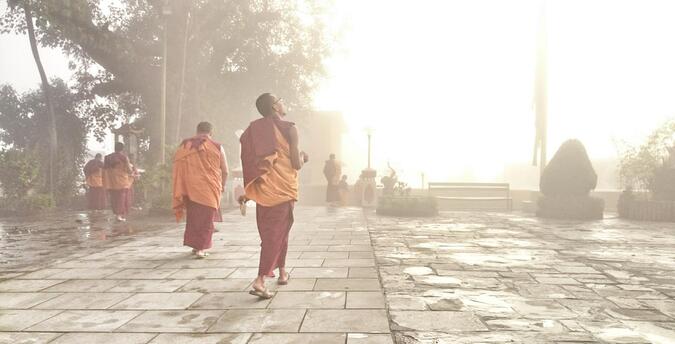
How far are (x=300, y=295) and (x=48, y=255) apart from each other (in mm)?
4319

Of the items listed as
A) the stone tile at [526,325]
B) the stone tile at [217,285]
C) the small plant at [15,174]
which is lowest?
the stone tile at [526,325]

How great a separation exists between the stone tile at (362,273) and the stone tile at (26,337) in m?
2.81

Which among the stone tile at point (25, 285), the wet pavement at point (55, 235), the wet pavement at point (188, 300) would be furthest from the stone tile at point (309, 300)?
the wet pavement at point (55, 235)

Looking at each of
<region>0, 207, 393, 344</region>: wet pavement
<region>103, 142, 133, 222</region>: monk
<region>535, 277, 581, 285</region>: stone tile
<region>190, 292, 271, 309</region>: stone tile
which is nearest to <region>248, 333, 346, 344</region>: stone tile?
<region>0, 207, 393, 344</region>: wet pavement

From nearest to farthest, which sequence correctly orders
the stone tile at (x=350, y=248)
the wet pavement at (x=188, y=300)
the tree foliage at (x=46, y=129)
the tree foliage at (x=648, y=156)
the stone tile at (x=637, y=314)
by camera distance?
the wet pavement at (x=188, y=300), the stone tile at (x=637, y=314), the stone tile at (x=350, y=248), the tree foliage at (x=648, y=156), the tree foliage at (x=46, y=129)

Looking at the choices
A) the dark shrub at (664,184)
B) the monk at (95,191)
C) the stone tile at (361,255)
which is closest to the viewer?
the stone tile at (361,255)

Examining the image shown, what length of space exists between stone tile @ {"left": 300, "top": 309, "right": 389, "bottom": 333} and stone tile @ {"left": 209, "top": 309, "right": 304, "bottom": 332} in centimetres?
9

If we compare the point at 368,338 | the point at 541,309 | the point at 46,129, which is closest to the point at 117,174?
the point at 368,338

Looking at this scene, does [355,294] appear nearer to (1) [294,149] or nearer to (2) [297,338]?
(2) [297,338]

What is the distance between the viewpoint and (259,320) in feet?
12.3

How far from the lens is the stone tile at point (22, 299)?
4.25 m

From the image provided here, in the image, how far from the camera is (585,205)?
13.4 meters

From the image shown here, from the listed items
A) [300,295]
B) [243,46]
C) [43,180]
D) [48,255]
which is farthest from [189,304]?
[243,46]

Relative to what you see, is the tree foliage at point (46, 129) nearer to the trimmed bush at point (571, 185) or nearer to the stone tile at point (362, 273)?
Result: the stone tile at point (362, 273)
